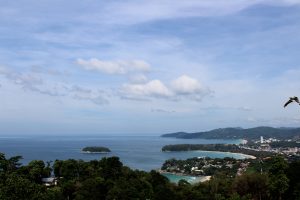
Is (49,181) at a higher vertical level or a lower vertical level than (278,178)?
lower

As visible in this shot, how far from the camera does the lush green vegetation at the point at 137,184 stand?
2220 cm

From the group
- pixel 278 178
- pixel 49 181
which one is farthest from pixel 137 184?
pixel 49 181

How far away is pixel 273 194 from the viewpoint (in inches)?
1002

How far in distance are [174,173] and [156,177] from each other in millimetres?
46176

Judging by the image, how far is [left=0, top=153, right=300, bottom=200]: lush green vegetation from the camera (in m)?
22.2

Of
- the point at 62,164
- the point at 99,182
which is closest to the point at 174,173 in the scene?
the point at 62,164

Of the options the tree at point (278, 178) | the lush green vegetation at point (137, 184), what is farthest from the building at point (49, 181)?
the tree at point (278, 178)

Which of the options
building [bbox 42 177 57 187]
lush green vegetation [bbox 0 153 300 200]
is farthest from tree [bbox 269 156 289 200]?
building [bbox 42 177 57 187]

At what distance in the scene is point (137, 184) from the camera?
78.2 ft

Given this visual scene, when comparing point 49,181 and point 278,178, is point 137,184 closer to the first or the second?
point 278,178

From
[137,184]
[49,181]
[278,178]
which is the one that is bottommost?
[49,181]

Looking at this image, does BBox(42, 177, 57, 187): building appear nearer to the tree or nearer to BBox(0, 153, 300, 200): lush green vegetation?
BBox(0, 153, 300, 200): lush green vegetation

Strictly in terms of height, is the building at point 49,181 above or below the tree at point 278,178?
below

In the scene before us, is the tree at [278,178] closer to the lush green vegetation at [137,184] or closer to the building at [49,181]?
the lush green vegetation at [137,184]
